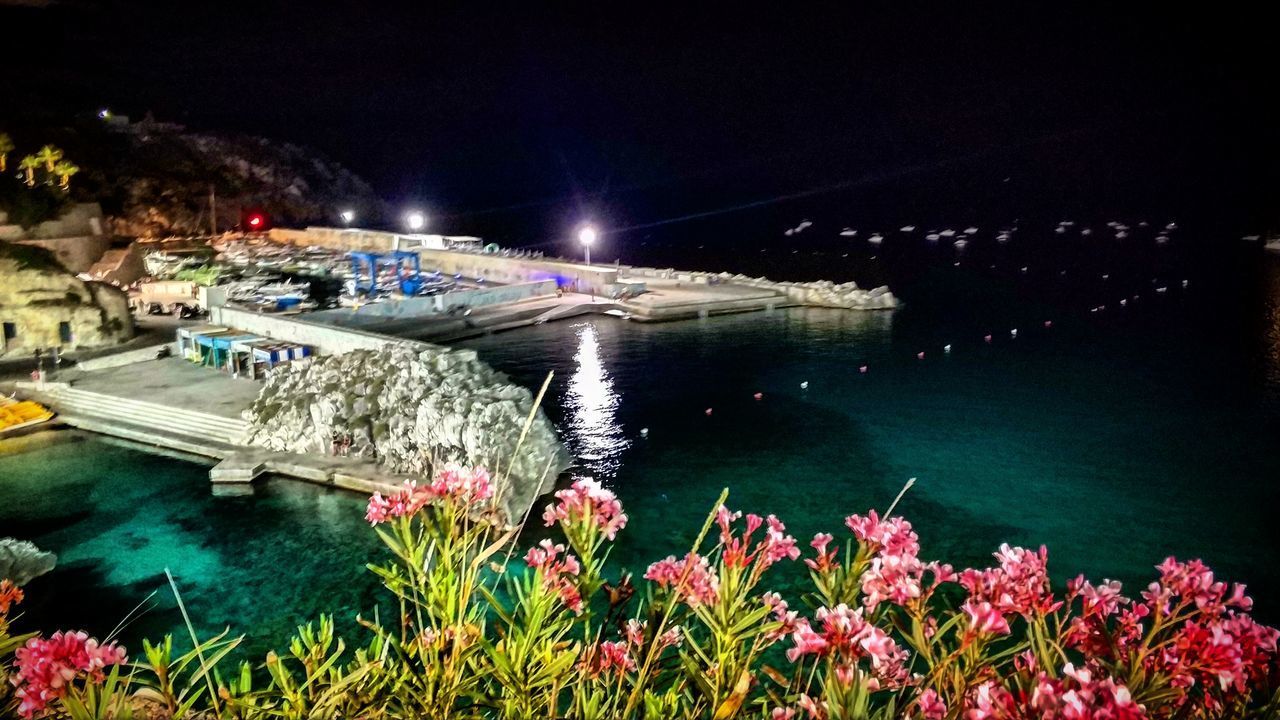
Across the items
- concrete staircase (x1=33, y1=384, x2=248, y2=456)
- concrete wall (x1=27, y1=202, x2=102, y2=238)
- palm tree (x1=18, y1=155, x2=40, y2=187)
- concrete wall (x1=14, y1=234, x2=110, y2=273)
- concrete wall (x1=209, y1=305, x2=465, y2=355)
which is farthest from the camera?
palm tree (x1=18, y1=155, x2=40, y2=187)

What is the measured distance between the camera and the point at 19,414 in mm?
20797

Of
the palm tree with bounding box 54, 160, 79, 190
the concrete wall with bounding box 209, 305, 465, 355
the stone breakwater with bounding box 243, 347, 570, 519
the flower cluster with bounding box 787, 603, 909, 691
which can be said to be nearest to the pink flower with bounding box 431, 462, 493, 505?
the flower cluster with bounding box 787, 603, 909, 691

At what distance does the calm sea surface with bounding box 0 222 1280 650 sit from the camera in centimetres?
1495

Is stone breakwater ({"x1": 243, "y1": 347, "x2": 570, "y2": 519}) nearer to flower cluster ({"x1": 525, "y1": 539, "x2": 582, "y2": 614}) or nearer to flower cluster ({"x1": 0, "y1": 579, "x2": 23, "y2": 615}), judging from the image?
flower cluster ({"x1": 0, "y1": 579, "x2": 23, "y2": 615})

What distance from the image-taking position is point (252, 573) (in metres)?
14.7

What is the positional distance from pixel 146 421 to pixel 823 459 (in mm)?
16884

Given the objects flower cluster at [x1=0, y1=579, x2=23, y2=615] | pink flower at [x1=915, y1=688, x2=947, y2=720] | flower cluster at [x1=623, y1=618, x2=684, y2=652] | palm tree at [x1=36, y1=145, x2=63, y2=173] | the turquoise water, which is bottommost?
the turquoise water

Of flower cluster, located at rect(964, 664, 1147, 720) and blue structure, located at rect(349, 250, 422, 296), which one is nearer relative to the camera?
flower cluster, located at rect(964, 664, 1147, 720)

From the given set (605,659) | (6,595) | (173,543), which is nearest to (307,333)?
(173,543)

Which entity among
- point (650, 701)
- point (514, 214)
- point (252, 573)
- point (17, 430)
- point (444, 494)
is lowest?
point (252, 573)

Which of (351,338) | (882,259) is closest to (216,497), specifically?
(351,338)

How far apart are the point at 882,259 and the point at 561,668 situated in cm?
6997

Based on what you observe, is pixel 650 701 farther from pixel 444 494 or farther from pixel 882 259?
pixel 882 259

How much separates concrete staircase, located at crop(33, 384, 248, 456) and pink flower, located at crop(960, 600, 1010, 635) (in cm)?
1969
